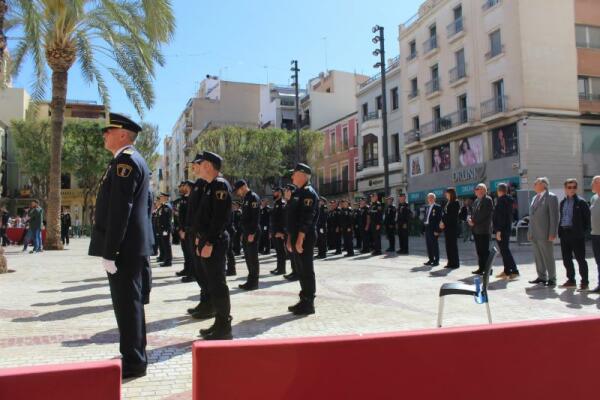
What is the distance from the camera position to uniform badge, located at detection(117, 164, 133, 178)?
419 cm

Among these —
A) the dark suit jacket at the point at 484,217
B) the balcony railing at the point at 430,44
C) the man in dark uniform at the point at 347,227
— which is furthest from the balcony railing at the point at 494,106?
the dark suit jacket at the point at 484,217

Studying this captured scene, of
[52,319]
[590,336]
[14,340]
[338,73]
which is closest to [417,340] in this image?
[590,336]

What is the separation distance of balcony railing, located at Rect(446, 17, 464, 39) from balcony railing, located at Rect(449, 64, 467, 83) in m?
2.11

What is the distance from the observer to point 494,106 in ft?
100

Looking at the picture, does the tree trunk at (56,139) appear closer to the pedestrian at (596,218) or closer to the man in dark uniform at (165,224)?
the man in dark uniform at (165,224)

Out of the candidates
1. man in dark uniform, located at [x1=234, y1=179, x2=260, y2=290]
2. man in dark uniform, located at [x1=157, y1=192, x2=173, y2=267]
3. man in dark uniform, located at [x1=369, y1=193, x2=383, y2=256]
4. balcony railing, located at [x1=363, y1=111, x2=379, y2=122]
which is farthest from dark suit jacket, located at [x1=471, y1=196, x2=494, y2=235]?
balcony railing, located at [x1=363, y1=111, x2=379, y2=122]

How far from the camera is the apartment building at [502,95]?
28.9m

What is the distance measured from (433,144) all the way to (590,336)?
34.2m

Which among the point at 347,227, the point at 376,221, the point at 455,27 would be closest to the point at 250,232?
the point at 347,227

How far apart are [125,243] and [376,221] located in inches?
519

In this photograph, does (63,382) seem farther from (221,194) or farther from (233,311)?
(233,311)

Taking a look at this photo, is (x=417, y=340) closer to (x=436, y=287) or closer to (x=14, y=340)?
(x=14, y=340)

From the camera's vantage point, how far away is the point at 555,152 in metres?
29.2

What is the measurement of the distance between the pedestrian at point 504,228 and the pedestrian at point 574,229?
4.55 ft
